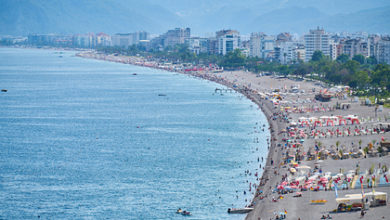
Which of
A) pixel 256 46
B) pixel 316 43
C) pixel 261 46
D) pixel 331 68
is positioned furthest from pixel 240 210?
pixel 256 46

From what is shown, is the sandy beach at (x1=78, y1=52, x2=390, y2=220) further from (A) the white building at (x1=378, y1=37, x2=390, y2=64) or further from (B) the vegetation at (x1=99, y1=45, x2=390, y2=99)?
Answer: (A) the white building at (x1=378, y1=37, x2=390, y2=64)

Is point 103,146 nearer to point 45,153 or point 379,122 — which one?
point 45,153

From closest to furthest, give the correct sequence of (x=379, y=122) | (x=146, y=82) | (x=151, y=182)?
(x=151, y=182), (x=379, y=122), (x=146, y=82)

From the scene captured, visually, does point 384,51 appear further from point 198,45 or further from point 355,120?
point 198,45

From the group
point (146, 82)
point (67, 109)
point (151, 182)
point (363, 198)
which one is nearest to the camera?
point (363, 198)

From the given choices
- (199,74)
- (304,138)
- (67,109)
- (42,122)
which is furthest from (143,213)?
(199,74)
